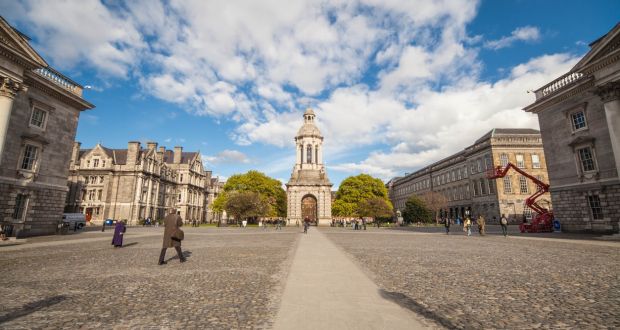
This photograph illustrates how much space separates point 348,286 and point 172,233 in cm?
677

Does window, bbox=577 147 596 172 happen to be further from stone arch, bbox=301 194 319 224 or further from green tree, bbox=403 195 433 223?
stone arch, bbox=301 194 319 224

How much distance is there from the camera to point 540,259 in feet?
33.1

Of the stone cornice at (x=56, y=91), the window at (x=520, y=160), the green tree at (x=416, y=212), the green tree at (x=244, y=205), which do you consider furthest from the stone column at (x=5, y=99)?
the window at (x=520, y=160)

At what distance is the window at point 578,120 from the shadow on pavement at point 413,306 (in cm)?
2586

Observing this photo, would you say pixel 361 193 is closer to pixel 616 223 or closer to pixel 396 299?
pixel 616 223

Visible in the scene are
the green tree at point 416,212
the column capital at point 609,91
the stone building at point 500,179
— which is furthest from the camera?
the green tree at point 416,212

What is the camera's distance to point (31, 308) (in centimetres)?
485

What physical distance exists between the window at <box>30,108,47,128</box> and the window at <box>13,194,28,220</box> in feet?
17.4

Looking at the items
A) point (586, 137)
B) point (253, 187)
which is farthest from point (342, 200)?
point (586, 137)

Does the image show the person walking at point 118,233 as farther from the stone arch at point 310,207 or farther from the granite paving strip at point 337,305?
the stone arch at point 310,207

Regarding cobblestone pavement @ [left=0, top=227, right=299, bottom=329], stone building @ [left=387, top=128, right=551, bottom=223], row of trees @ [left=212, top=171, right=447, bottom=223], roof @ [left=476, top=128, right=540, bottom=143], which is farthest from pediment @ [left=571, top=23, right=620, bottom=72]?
row of trees @ [left=212, top=171, right=447, bottom=223]

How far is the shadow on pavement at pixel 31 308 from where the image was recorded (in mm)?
4391

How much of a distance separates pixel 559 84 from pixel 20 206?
4253cm

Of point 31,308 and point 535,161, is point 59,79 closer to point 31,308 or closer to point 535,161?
point 31,308
